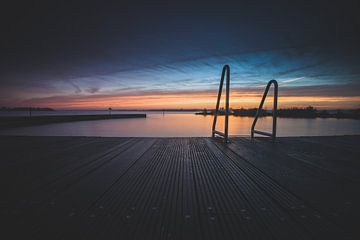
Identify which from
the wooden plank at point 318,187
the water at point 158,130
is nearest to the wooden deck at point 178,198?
the wooden plank at point 318,187

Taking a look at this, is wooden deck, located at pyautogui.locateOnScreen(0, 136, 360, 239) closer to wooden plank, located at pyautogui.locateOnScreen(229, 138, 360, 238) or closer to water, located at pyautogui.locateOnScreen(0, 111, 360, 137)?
wooden plank, located at pyautogui.locateOnScreen(229, 138, 360, 238)

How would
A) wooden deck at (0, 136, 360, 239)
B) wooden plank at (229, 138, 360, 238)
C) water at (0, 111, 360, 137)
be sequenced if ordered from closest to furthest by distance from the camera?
wooden deck at (0, 136, 360, 239) < wooden plank at (229, 138, 360, 238) < water at (0, 111, 360, 137)

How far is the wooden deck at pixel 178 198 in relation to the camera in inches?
54.4

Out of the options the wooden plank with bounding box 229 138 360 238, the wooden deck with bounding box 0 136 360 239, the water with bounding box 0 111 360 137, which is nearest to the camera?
the wooden deck with bounding box 0 136 360 239

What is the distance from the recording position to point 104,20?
6.80 m

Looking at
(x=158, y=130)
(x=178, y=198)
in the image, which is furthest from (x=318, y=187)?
(x=158, y=130)

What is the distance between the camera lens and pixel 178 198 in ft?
6.31

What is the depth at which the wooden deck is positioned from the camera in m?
1.38

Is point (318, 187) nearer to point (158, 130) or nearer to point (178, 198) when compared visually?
point (178, 198)

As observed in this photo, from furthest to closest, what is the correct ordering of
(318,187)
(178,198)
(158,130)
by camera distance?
(158,130) < (318,187) < (178,198)

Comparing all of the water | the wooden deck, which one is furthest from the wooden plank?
the water

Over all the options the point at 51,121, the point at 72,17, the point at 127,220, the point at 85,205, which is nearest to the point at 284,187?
the point at 127,220

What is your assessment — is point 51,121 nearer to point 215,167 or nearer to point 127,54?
point 127,54

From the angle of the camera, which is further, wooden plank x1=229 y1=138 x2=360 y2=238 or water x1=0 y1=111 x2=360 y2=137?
water x1=0 y1=111 x2=360 y2=137
